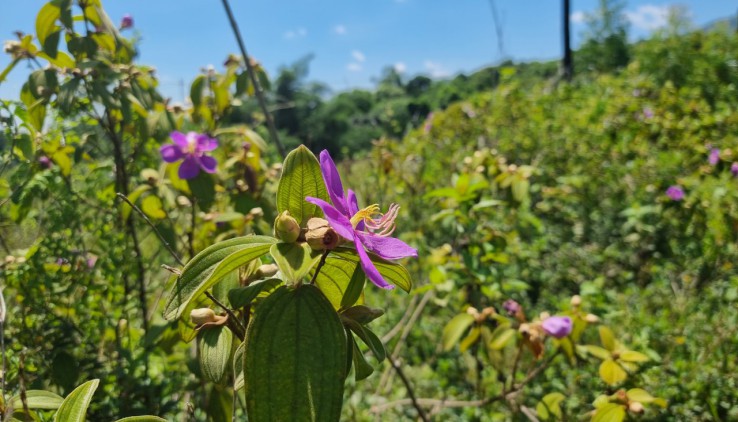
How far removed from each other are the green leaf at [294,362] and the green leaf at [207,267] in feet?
0.19

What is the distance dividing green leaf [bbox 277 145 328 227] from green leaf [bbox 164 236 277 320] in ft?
0.26

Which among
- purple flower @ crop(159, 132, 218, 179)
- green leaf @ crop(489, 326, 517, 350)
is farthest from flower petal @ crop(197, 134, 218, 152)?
green leaf @ crop(489, 326, 517, 350)

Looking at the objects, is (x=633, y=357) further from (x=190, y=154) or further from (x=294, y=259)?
(x=190, y=154)

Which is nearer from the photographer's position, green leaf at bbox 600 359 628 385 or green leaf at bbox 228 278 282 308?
green leaf at bbox 228 278 282 308

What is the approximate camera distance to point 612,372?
53.0 inches

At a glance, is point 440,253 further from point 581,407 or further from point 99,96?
point 99,96

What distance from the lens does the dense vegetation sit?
0.99 metres

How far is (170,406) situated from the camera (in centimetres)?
121

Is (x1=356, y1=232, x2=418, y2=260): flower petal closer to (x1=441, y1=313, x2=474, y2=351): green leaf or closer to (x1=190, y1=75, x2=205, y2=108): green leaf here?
(x1=441, y1=313, x2=474, y2=351): green leaf

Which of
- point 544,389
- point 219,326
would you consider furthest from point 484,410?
point 219,326

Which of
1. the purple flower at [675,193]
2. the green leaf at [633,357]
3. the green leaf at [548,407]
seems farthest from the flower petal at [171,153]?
the purple flower at [675,193]

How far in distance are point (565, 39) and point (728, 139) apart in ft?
26.9

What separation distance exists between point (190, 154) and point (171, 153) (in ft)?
0.15

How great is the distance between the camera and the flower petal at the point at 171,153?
1262 mm
